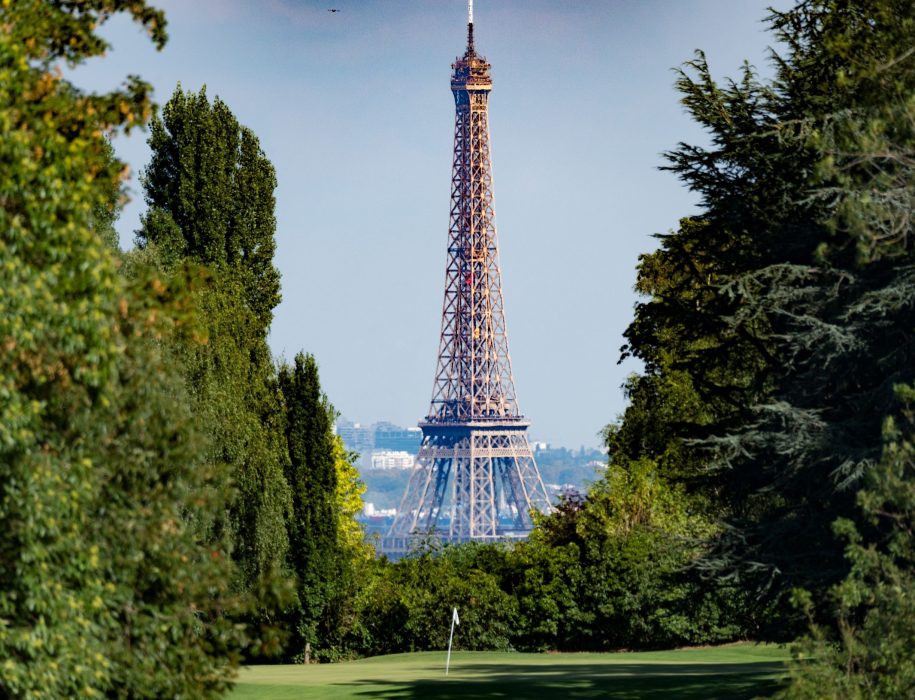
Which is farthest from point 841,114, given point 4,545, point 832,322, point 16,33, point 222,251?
point 222,251

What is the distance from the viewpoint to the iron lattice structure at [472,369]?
11225 centimetres

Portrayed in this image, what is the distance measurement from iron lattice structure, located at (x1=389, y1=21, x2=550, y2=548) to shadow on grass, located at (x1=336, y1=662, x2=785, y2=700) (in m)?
83.6

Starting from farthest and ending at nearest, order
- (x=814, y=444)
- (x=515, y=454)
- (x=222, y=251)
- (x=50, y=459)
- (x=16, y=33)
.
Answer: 1. (x=515, y=454)
2. (x=222, y=251)
3. (x=814, y=444)
4. (x=16, y=33)
5. (x=50, y=459)

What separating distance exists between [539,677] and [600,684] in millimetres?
2112

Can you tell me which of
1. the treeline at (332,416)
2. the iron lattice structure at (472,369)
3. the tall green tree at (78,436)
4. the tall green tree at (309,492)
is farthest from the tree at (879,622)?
the iron lattice structure at (472,369)

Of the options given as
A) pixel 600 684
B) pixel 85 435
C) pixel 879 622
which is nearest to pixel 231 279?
pixel 600 684

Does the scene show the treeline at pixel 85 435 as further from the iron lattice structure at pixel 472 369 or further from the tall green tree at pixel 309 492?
the iron lattice structure at pixel 472 369

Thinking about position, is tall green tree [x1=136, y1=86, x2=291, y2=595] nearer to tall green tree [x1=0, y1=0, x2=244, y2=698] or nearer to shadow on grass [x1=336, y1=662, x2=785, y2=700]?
shadow on grass [x1=336, y1=662, x2=785, y2=700]

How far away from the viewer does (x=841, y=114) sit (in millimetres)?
19375

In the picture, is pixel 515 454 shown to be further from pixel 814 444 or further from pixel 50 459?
pixel 50 459

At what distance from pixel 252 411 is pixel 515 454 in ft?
266

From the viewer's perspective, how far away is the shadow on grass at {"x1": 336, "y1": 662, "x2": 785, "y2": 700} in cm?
2280

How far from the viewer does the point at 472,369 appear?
114438mm

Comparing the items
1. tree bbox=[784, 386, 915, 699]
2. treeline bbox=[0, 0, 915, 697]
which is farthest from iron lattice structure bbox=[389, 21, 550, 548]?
tree bbox=[784, 386, 915, 699]
